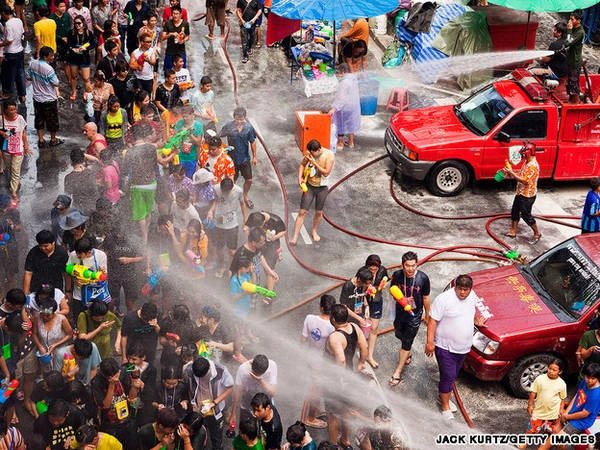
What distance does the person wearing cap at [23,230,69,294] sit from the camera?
970 cm

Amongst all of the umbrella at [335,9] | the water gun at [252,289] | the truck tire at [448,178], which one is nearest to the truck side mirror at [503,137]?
the truck tire at [448,178]

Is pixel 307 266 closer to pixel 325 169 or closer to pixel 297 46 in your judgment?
pixel 325 169

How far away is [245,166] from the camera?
1305 centimetres

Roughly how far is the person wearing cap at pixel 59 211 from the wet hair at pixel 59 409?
324 centimetres

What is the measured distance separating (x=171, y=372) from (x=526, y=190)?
6.36 meters

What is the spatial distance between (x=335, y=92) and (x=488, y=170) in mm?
3992

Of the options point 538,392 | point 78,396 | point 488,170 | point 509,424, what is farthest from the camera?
point 488,170

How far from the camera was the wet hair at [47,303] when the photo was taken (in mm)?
8859

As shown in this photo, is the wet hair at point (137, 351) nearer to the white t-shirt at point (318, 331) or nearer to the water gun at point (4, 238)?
the white t-shirt at point (318, 331)

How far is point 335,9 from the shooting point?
14.8m

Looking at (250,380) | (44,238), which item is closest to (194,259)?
(44,238)

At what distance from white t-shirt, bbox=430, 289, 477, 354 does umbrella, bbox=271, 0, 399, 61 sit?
7004 mm

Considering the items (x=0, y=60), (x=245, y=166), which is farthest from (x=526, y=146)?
(x=0, y=60)

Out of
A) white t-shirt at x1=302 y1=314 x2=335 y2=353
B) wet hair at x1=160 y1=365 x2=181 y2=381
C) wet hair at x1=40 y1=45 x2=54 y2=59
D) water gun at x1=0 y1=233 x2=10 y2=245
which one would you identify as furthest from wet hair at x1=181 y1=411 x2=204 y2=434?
wet hair at x1=40 y1=45 x2=54 y2=59
